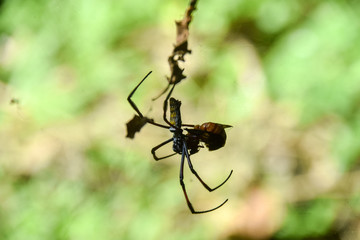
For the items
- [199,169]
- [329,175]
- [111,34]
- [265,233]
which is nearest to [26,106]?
[111,34]

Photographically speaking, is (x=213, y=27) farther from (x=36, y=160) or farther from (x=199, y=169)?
(x=36, y=160)

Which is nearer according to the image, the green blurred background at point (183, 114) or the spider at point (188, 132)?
the spider at point (188, 132)

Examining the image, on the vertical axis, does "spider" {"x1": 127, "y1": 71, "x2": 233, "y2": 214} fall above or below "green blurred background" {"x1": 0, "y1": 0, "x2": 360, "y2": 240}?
below

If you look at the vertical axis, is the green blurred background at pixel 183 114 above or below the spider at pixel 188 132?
above

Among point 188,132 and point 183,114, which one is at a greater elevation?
point 183,114

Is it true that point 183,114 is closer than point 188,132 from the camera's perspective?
No

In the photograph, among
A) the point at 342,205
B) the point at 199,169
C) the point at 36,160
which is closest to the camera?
the point at 342,205

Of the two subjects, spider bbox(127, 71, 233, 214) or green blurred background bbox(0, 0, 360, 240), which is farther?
→ green blurred background bbox(0, 0, 360, 240)

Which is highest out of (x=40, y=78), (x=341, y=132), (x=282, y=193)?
(x=40, y=78)
